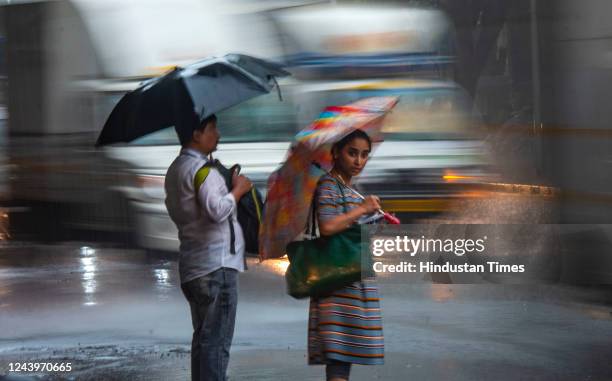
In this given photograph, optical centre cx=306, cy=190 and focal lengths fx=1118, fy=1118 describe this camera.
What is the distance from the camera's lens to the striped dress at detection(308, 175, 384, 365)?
470 centimetres

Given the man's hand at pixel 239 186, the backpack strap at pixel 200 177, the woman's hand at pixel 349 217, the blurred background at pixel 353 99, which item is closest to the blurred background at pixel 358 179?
the blurred background at pixel 353 99

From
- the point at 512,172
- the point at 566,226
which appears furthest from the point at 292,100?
the point at 566,226

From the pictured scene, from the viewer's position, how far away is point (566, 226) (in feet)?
24.8

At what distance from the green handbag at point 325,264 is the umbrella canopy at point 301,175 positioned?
0.12 metres

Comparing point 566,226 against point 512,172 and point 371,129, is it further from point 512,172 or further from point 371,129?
point 371,129

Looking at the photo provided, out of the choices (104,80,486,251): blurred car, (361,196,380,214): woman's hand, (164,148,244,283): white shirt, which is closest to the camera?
(361,196,380,214): woman's hand

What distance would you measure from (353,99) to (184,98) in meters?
2.26

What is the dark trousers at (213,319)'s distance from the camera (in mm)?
5164

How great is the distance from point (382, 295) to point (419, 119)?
4.66 feet

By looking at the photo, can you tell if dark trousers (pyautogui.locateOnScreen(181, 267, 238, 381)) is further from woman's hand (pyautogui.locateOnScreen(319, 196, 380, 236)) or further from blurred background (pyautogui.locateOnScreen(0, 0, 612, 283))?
blurred background (pyautogui.locateOnScreen(0, 0, 612, 283))

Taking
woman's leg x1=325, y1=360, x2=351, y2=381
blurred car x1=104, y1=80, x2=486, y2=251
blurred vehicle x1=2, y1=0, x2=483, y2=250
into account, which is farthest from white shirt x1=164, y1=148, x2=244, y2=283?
blurred vehicle x1=2, y1=0, x2=483, y2=250

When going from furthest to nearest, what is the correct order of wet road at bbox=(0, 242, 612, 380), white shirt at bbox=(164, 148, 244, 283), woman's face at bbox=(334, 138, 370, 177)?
1. wet road at bbox=(0, 242, 612, 380)
2. white shirt at bbox=(164, 148, 244, 283)
3. woman's face at bbox=(334, 138, 370, 177)

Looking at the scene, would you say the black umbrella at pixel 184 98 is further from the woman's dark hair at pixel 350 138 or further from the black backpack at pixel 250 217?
the woman's dark hair at pixel 350 138

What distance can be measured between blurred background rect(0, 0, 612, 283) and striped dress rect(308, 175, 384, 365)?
8.41 feet
